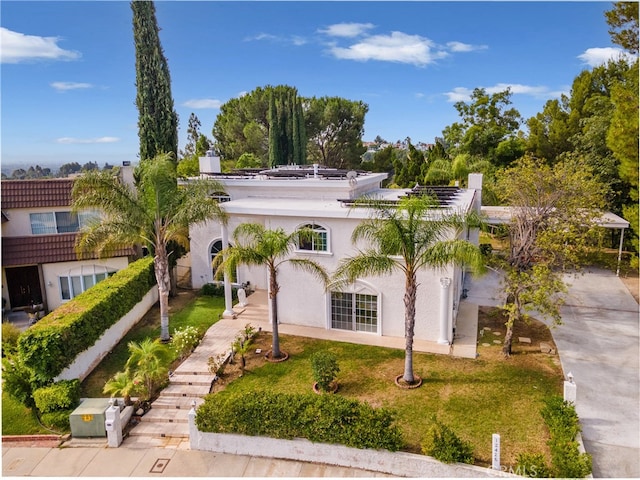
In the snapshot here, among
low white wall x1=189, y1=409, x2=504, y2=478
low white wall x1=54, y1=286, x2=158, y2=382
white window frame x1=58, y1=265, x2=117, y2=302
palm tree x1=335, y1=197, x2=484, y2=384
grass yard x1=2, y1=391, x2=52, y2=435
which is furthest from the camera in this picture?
white window frame x1=58, y1=265, x2=117, y2=302

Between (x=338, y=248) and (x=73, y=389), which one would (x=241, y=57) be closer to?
(x=338, y=248)

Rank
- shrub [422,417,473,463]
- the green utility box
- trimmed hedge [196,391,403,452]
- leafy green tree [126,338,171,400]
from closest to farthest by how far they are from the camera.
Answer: shrub [422,417,473,463]
trimmed hedge [196,391,403,452]
the green utility box
leafy green tree [126,338,171,400]

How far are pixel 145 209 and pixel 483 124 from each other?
40.6 m

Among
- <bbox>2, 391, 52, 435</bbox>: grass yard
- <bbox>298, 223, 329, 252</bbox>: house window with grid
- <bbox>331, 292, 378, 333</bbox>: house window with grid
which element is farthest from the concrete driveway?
<bbox>2, 391, 52, 435</bbox>: grass yard

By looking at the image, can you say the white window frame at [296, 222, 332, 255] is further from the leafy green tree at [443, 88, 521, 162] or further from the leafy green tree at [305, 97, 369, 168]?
the leafy green tree at [305, 97, 369, 168]

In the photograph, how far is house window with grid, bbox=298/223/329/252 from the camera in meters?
17.4

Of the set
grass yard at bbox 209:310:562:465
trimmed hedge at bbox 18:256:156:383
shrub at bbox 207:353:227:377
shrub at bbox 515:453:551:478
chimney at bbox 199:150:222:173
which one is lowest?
grass yard at bbox 209:310:562:465

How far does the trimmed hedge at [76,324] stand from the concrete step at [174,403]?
3.29 m

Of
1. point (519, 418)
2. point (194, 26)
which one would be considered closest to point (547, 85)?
point (194, 26)

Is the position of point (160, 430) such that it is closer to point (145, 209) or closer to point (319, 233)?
point (145, 209)

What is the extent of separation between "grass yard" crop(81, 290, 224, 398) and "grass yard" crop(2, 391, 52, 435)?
5.07 feet

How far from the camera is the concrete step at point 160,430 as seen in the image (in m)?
12.5

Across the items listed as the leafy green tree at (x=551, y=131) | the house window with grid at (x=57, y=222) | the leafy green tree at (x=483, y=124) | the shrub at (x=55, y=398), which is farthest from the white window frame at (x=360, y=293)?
the leafy green tree at (x=483, y=124)

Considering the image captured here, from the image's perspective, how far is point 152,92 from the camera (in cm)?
2317
